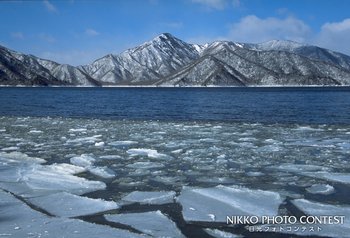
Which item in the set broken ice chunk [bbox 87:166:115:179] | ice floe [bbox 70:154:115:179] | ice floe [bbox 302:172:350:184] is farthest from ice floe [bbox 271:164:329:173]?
ice floe [bbox 70:154:115:179]

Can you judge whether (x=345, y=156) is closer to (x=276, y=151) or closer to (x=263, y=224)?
(x=276, y=151)

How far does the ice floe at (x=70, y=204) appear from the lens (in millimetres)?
10281

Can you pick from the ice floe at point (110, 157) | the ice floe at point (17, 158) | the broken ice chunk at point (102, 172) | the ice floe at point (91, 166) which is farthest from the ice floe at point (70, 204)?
the ice floe at point (110, 157)

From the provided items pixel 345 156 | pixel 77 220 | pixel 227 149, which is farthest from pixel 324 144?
pixel 77 220

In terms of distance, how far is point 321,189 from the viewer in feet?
41.0

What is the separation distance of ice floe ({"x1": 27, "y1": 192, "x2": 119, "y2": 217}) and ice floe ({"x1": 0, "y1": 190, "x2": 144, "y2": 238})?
1.76ft

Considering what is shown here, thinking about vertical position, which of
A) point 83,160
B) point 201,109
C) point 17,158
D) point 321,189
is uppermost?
point 201,109

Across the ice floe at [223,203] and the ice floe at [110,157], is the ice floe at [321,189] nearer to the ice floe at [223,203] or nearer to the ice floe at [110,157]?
the ice floe at [223,203]

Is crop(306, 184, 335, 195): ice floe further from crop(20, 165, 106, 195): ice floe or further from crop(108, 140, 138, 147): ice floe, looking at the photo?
crop(108, 140, 138, 147): ice floe

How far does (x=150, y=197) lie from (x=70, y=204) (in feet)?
7.59

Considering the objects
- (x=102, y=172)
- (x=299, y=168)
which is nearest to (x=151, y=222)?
(x=102, y=172)

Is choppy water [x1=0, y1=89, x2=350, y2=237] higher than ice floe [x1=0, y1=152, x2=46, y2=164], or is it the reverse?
choppy water [x1=0, y1=89, x2=350, y2=237]

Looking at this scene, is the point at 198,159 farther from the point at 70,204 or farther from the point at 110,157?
the point at 70,204

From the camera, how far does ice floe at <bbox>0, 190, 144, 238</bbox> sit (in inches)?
336
